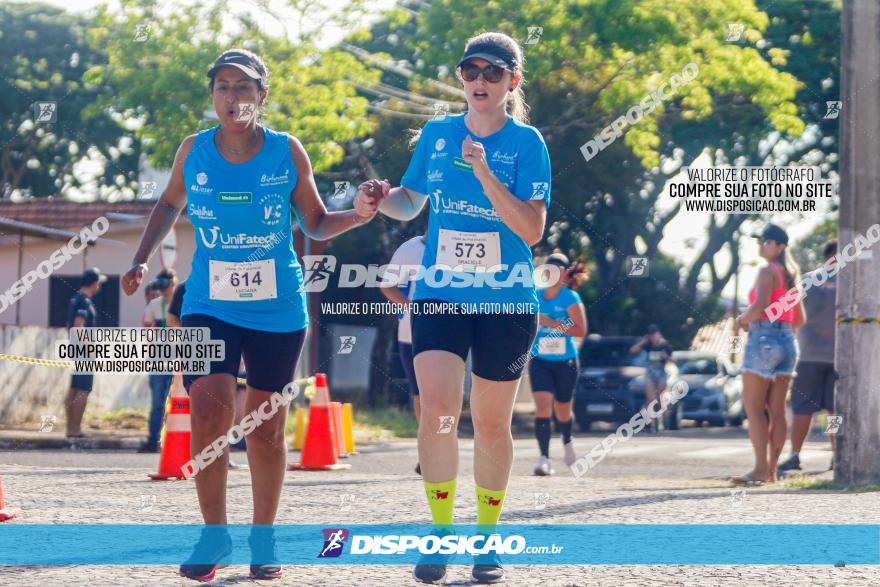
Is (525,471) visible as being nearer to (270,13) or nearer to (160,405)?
(160,405)

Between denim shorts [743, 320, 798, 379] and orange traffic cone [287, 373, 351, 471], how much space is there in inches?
137

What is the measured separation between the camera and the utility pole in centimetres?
977

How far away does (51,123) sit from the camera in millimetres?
35031

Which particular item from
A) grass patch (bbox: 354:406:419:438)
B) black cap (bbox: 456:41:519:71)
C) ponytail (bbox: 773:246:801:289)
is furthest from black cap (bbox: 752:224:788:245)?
grass patch (bbox: 354:406:419:438)

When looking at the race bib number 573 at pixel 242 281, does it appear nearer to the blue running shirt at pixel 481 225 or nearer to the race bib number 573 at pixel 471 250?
the blue running shirt at pixel 481 225

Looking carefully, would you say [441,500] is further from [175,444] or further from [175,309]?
[175,309]

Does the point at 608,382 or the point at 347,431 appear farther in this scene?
the point at 608,382

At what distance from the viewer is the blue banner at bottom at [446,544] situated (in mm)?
5379

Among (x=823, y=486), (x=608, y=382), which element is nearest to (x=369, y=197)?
(x=823, y=486)

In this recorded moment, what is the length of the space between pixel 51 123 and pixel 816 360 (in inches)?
1063

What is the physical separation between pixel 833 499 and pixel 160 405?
7430mm

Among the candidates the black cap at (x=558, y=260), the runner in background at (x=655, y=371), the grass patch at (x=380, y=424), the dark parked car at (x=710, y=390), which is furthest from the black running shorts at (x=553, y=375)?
the dark parked car at (x=710, y=390)

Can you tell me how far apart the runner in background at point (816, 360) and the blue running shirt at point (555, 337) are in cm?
192

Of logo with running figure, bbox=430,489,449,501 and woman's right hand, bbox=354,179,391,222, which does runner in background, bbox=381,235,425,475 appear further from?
logo with running figure, bbox=430,489,449,501
